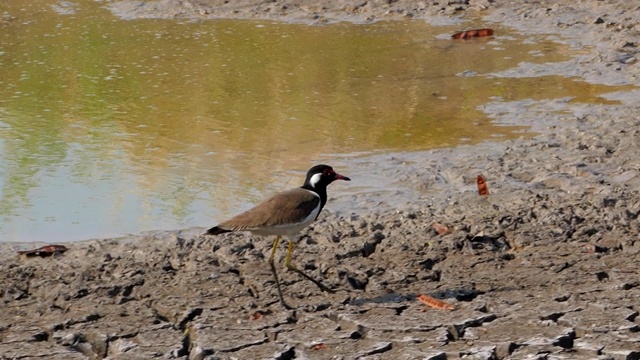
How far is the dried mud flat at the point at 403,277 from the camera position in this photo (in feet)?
18.0

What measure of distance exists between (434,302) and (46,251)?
260 cm

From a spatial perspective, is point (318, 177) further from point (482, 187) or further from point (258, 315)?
point (482, 187)

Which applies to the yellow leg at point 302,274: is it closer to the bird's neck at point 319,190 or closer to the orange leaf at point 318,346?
the bird's neck at point 319,190

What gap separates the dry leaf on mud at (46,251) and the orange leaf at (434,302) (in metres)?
2.43

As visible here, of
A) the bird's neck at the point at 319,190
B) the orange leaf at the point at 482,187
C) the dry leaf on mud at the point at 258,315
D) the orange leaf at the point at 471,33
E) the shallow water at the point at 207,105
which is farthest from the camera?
the orange leaf at the point at 471,33

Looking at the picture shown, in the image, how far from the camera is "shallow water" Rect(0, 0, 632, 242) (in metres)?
8.27

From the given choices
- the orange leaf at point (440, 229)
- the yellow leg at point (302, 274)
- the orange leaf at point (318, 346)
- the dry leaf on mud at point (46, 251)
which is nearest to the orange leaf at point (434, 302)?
the yellow leg at point (302, 274)

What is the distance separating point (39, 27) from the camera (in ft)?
48.6

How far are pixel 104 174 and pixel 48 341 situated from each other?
128 inches

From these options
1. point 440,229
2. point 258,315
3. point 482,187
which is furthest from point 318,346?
point 482,187

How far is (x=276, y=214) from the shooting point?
6.16 metres

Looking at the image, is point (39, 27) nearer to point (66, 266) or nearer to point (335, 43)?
point (335, 43)

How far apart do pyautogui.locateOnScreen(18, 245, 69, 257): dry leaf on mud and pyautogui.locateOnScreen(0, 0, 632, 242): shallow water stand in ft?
1.01

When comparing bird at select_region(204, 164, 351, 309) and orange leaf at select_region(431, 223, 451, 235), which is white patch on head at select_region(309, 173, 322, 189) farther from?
orange leaf at select_region(431, 223, 451, 235)
